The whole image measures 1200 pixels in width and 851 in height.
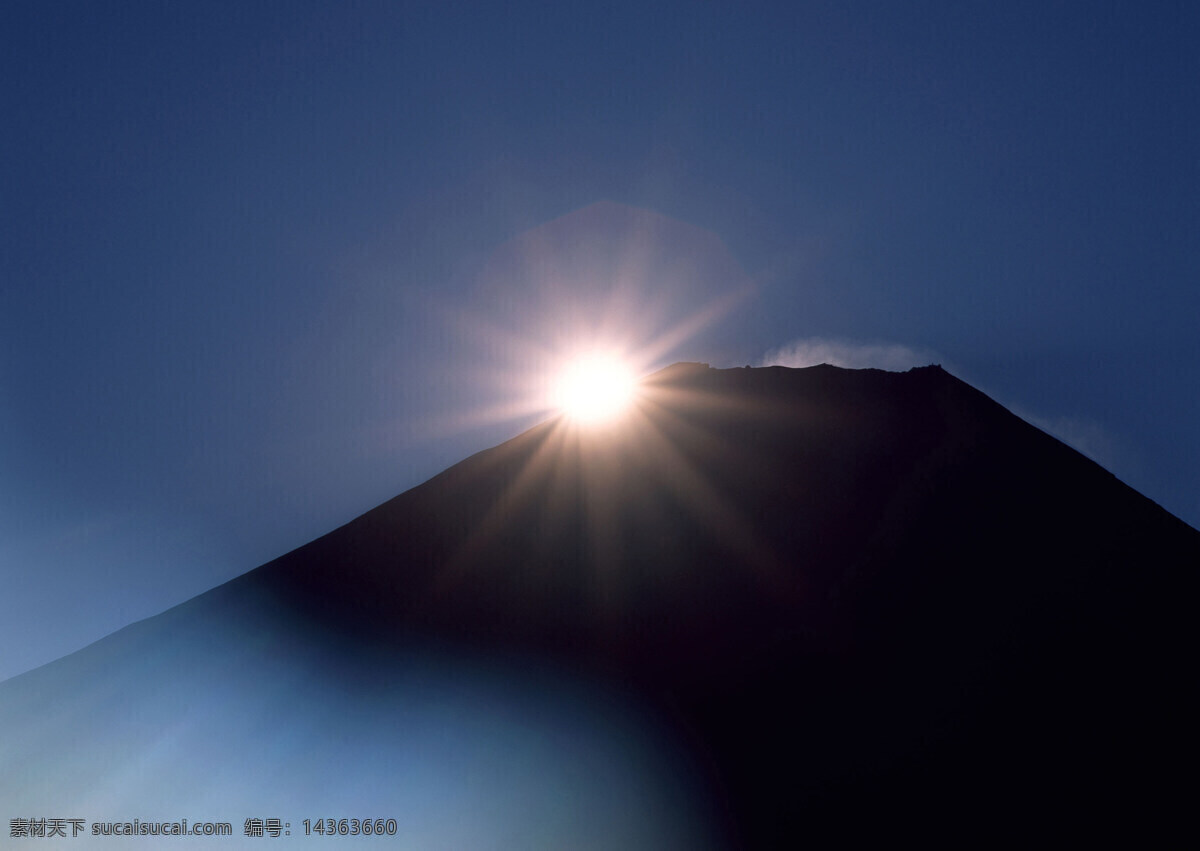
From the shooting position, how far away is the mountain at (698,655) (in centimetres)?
1287

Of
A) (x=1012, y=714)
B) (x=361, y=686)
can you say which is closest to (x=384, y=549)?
(x=361, y=686)

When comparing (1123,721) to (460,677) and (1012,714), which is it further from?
(460,677)

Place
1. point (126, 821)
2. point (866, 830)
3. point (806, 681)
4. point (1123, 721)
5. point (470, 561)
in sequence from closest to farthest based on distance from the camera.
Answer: point (866, 830) < point (126, 821) < point (1123, 721) < point (806, 681) < point (470, 561)

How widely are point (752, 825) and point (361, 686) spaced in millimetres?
8615

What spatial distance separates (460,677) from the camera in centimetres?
1598

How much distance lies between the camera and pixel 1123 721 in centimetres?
1409

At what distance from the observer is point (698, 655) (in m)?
16.0

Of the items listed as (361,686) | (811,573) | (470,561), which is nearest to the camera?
(361,686)

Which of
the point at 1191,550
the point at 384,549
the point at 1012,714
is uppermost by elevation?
the point at 384,549

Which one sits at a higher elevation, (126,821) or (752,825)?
(126,821)

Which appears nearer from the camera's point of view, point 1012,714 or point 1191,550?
point 1012,714

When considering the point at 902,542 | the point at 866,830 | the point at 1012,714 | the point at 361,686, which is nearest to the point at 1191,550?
the point at 902,542

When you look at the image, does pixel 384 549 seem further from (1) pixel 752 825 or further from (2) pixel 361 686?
(1) pixel 752 825

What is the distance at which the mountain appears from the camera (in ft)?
42.2
